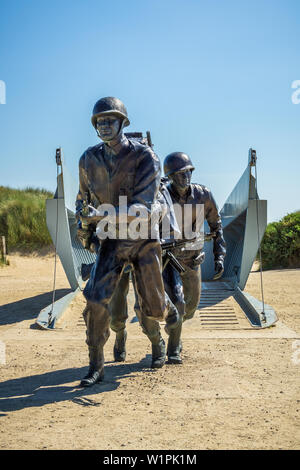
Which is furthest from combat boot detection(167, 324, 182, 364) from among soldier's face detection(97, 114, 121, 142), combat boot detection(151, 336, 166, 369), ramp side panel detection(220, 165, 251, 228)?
ramp side panel detection(220, 165, 251, 228)

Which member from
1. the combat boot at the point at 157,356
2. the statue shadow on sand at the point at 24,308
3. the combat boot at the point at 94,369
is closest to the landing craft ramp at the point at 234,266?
the statue shadow on sand at the point at 24,308

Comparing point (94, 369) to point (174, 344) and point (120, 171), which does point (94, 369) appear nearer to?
point (174, 344)

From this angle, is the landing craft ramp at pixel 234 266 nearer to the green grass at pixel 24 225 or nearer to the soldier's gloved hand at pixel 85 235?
the soldier's gloved hand at pixel 85 235

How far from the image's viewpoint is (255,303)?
898cm

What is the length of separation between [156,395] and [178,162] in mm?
2634

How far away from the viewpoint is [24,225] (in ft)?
73.6

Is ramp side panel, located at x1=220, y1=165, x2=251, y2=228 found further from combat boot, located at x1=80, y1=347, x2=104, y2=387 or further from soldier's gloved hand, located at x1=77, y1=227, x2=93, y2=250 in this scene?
combat boot, located at x1=80, y1=347, x2=104, y2=387

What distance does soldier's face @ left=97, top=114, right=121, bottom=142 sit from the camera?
434 centimetres

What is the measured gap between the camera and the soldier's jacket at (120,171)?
4348 mm

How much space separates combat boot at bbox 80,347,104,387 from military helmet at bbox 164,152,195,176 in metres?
2.29

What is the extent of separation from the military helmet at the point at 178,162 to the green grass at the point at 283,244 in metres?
12.6

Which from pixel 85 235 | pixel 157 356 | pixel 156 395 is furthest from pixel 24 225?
pixel 156 395
